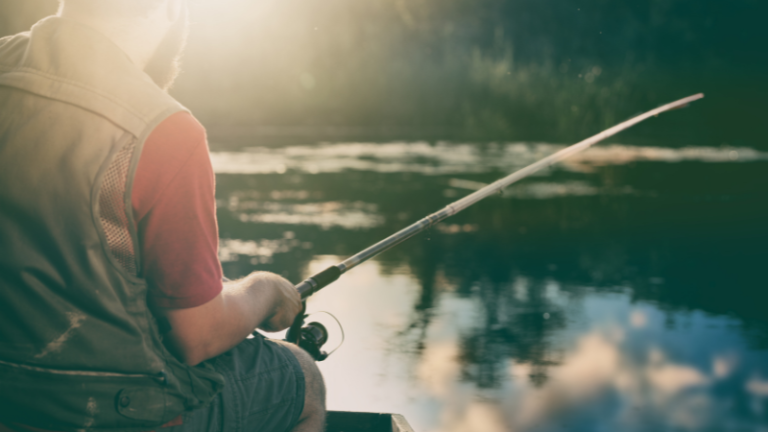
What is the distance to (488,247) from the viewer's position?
855 centimetres

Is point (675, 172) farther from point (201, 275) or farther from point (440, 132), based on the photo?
point (201, 275)

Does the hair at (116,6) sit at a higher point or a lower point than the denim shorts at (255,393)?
higher

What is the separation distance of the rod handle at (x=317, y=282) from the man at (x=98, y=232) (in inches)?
32.6

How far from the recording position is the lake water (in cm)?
427

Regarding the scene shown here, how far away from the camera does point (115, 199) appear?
5.46 feet

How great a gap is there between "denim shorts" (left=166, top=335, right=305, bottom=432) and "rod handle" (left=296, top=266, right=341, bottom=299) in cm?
39

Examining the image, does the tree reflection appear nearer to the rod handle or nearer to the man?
the rod handle

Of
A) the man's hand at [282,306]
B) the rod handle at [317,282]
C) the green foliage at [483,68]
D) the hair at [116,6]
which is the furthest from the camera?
the green foliage at [483,68]

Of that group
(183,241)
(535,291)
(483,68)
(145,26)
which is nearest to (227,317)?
(183,241)

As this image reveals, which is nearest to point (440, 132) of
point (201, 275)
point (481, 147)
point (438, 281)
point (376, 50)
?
point (481, 147)

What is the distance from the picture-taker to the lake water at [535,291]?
14.0 ft

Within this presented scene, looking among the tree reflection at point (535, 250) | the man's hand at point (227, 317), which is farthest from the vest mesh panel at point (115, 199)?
the tree reflection at point (535, 250)

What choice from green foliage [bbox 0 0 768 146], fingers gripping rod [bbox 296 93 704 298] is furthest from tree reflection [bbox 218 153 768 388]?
green foliage [bbox 0 0 768 146]

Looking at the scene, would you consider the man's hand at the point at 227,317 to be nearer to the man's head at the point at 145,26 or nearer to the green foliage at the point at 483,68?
the man's head at the point at 145,26
